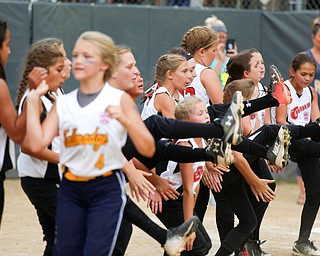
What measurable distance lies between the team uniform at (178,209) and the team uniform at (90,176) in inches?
47.2

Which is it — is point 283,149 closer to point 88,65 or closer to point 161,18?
point 88,65

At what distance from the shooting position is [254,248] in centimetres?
724

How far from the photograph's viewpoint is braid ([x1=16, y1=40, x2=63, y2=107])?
17.7 feet

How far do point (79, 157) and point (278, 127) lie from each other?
2333mm

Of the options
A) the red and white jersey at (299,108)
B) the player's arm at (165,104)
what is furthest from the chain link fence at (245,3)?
the player's arm at (165,104)

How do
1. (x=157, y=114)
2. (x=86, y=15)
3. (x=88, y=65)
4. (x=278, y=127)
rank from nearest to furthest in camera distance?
(x=88, y=65) < (x=157, y=114) < (x=278, y=127) < (x=86, y=15)

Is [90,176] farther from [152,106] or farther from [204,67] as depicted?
[204,67]

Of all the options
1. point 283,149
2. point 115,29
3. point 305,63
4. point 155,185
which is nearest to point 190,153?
point 155,185

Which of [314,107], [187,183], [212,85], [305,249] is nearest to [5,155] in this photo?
[187,183]

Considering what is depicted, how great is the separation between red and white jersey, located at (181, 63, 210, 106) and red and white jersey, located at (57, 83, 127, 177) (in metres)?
2.28

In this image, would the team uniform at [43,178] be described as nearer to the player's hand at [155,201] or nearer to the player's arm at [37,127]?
the player's arm at [37,127]

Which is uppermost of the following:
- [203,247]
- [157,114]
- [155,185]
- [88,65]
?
[88,65]

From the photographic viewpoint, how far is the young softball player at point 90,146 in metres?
4.68

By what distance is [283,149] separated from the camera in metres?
6.18
